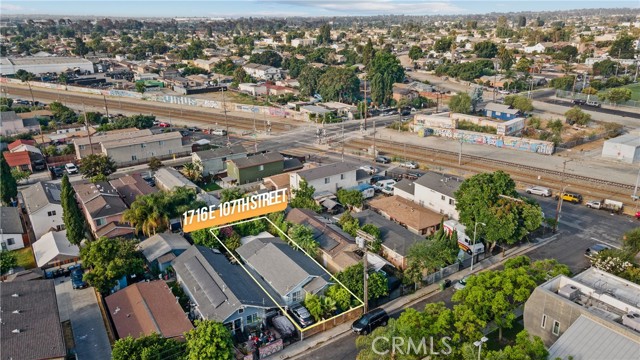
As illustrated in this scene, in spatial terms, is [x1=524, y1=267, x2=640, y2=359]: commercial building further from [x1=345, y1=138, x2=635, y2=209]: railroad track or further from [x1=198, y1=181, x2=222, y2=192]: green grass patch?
[x1=198, y1=181, x2=222, y2=192]: green grass patch

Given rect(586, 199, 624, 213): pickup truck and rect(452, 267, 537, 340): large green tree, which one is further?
rect(586, 199, 624, 213): pickup truck

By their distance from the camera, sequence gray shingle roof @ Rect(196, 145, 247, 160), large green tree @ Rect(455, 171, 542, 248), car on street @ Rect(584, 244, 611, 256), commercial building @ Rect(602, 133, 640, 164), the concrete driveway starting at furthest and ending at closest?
commercial building @ Rect(602, 133, 640, 164), gray shingle roof @ Rect(196, 145, 247, 160), car on street @ Rect(584, 244, 611, 256), large green tree @ Rect(455, 171, 542, 248), the concrete driveway

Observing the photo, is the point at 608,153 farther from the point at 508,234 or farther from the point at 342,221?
the point at 342,221

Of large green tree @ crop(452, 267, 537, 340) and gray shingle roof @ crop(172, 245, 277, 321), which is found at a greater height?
large green tree @ crop(452, 267, 537, 340)

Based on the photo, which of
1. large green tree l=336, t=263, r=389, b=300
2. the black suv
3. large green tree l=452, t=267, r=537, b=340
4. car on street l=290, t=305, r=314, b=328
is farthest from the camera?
large green tree l=336, t=263, r=389, b=300

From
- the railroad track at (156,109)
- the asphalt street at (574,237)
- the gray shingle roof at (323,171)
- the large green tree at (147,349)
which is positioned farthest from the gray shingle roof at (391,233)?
the railroad track at (156,109)

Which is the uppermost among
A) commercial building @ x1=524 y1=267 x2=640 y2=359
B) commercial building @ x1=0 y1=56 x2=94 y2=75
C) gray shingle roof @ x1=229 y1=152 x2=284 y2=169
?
commercial building @ x1=0 y1=56 x2=94 y2=75

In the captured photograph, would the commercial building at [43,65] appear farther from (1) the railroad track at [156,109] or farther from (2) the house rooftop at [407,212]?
(2) the house rooftop at [407,212]

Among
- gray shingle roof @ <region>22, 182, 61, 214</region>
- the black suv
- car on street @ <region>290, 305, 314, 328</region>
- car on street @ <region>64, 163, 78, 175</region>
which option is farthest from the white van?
car on street @ <region>64, 163, 78, 175</region>
